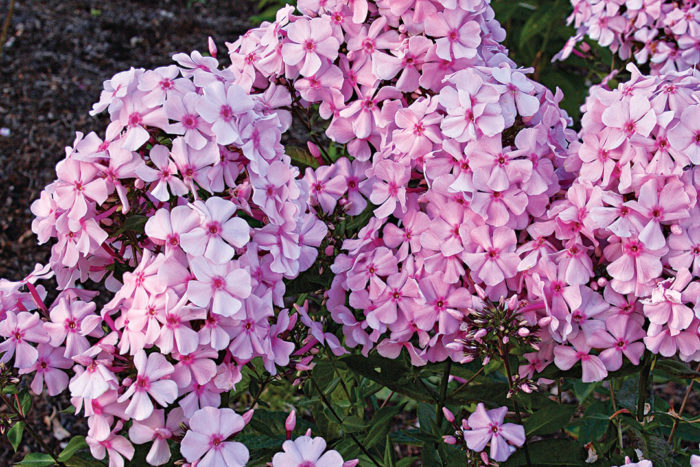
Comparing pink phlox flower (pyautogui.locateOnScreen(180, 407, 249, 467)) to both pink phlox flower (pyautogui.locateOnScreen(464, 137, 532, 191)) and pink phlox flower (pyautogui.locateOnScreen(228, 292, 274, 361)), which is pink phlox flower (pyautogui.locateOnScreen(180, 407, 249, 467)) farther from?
pink phlox flower (pyautogui.locateOnScreen(464, 137, 532, 191))

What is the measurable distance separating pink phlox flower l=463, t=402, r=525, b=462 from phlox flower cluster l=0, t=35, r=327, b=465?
347 millimetres

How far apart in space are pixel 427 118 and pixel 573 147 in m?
0.28

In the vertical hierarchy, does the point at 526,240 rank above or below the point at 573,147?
below

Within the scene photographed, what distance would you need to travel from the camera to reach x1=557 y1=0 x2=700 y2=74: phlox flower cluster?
2203 mm

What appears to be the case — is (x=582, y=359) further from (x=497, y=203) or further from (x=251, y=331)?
(x=251, y=331)

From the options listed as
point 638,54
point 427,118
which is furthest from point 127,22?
point 427,118

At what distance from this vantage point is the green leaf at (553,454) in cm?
162

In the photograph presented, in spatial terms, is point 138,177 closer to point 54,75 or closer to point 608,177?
point 608,177

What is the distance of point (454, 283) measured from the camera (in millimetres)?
1466

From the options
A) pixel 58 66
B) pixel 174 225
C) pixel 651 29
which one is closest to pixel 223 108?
pixel 174 225

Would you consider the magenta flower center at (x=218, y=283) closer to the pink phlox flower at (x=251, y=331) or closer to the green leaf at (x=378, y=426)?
the pink phlox flower at (x=251, y=331)

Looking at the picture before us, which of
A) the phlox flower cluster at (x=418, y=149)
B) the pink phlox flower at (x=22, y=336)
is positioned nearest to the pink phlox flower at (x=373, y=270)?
the phlox flower cluster at (x=418, y=149)

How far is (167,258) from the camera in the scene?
1227 millimetres

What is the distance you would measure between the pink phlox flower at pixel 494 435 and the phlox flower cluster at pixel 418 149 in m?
0.14
